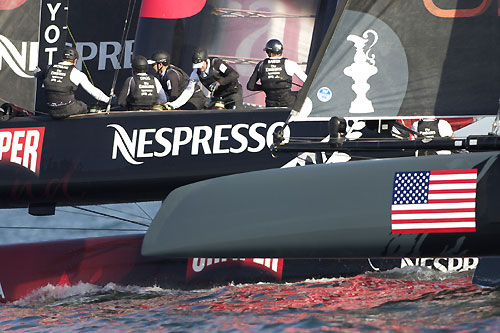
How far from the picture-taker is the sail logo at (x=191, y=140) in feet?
25.5

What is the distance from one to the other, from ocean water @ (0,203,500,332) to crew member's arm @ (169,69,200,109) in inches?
66.5

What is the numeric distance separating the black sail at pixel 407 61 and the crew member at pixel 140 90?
2536 mm

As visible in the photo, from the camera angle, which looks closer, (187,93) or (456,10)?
(456,10)

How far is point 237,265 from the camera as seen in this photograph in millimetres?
7855

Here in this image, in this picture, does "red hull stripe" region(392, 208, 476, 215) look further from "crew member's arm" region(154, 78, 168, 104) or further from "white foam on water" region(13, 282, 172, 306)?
"crew member's arm" region(154, 78, 168, 104)

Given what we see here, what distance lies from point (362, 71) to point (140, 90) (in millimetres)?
2858

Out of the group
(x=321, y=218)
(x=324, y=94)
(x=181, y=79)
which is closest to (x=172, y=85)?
(x=181, y=79)

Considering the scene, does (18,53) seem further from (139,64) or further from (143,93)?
(143,93)

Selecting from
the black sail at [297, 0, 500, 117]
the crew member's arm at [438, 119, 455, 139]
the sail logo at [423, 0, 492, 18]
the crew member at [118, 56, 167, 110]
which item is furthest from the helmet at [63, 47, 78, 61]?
the sail logo at [423, 0, 492, 18]

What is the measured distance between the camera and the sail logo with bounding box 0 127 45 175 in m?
8.00

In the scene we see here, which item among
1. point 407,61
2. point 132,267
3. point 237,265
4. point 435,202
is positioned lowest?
point 132,267

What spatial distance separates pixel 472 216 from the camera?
556cm

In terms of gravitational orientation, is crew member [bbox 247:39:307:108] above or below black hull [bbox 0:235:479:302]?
above

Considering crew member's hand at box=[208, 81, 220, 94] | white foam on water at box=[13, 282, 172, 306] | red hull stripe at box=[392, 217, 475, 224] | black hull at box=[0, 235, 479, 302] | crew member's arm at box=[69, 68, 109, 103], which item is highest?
crew member's hand at box=[208, 81, 220, 94]
